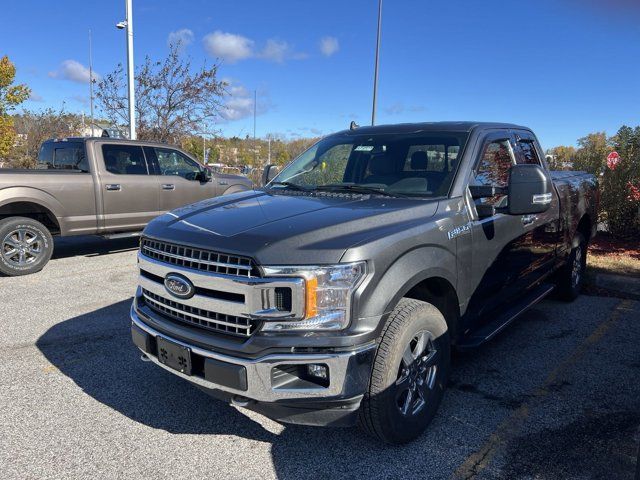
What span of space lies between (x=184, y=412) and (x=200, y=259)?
1242 millimetres

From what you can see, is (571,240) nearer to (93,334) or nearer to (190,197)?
(93,334)

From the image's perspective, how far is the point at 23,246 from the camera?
7.06m

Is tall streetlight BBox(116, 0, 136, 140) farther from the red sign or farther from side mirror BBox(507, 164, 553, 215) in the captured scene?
side mirror BBox(507, 164, 553, 215)

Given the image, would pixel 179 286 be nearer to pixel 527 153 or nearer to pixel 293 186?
pixel 293 186

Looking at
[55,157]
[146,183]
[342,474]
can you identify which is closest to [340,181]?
[342,474]

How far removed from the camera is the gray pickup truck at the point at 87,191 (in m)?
7.02

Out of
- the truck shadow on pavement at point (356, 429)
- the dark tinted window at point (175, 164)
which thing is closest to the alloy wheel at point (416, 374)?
the truck shadow on pavement at point (356, 429)

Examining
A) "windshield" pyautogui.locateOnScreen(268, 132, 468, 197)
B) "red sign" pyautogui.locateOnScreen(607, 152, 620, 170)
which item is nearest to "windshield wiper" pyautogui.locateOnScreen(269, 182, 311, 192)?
"windshield" pyautogui.locateOnScreen(268, 132, 468, 197)

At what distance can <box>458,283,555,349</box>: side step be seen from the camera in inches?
134

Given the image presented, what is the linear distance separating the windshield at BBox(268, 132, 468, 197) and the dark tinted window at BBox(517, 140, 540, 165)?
1049 millimetres

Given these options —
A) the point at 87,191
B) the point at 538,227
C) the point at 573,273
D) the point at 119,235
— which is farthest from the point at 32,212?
the point at 573,273

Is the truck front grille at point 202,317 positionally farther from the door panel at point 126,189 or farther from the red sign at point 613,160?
the red sign at point 613,160

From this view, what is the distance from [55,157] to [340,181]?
249 inches

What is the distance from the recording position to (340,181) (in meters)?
3.86
